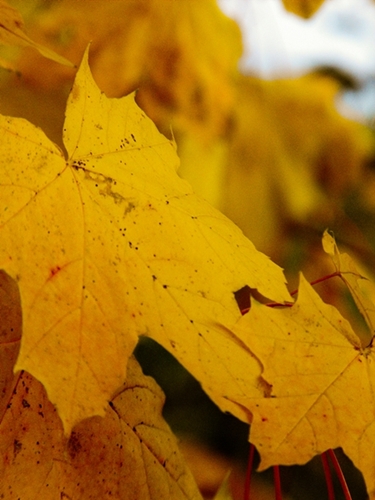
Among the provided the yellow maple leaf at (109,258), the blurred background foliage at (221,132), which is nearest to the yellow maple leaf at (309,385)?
the yellow maple leaf at (109,258)

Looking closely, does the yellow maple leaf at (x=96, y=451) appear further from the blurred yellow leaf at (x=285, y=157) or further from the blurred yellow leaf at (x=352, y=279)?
the blurred yellow leaf at (x=285, y=157)

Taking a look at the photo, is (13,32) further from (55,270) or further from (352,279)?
(352,279)

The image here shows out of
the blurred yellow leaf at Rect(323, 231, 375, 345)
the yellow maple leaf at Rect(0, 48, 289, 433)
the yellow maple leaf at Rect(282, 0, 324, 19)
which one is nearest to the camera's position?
the yellow maple leaf at Rect(0, 48, 289, 433)

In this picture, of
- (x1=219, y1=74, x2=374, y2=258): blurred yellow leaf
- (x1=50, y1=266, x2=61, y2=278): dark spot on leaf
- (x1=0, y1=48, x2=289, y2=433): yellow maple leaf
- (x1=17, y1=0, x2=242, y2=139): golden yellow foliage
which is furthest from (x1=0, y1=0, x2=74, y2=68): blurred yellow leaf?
(x1=219, y1=74, x2=374, y2=258): blurred yellow leaf

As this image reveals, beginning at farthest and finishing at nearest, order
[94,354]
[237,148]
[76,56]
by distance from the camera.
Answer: [237,148] < [76,56] < [94,354]

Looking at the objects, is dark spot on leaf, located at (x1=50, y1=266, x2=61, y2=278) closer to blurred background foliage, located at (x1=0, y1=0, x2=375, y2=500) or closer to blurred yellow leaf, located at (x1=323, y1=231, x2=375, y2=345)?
blurred yellow leaf, located at (x1=323, y1=231, x2=375, y2=345)

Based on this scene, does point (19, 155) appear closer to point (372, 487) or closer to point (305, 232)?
point (372, 487)

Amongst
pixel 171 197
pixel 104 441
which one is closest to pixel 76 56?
pixel 171 197
